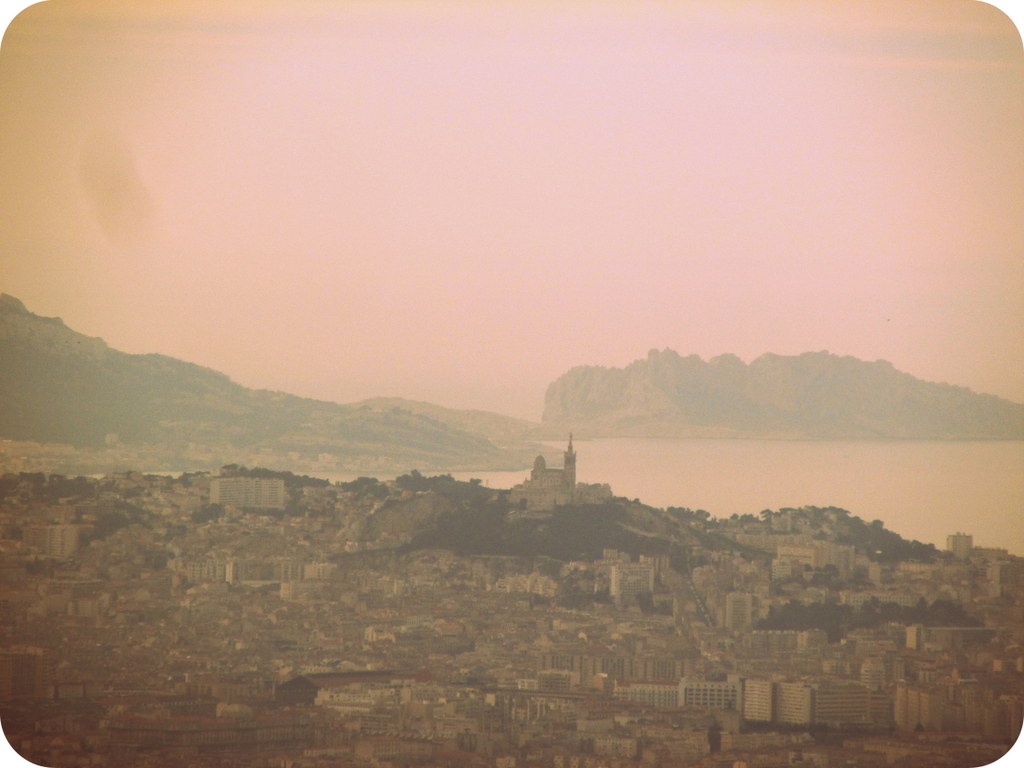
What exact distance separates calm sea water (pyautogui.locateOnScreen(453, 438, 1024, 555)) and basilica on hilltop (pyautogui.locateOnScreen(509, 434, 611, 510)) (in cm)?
3

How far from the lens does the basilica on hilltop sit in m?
11.1

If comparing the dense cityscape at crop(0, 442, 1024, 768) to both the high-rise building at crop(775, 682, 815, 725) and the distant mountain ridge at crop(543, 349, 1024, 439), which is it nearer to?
the high-rise building at crop(775, 682, 815, 725)

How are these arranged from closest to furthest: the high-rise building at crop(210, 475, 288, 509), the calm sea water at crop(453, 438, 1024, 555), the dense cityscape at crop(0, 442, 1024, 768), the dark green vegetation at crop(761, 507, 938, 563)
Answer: the dense cityscape at crop(0, 442, 1024, 768)
the calm sea water at crop(453, 438, 1024, 555)
the dark green vegetation at crop(761, 507, 938, 563)
the high-rise building at crop(210, 475, 288, 509)

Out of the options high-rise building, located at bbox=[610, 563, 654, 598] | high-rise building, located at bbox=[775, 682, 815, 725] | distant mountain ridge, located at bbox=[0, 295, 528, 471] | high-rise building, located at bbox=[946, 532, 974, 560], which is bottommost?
high-rise building, located at bbox=[775, 682, 815, 725]

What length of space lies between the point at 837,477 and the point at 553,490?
1.32 metres

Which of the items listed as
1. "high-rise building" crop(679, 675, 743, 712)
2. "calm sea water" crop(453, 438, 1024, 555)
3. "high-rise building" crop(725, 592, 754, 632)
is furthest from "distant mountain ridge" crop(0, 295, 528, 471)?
"high-rise building" crop(679, 675, 743, 712)

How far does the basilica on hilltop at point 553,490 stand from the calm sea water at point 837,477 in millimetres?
35

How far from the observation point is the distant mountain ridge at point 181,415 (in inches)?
433

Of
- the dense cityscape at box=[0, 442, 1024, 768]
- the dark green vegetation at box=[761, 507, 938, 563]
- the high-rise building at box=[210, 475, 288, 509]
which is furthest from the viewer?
the high-rise building at box=[210, 475, 288, 509]

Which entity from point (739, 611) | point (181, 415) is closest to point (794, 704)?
point (739, 611)

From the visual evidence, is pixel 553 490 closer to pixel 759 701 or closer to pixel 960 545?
pixel 759 701

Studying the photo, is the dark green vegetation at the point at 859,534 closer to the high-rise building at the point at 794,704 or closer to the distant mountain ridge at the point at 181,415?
the high-rise building at the point at 794,704

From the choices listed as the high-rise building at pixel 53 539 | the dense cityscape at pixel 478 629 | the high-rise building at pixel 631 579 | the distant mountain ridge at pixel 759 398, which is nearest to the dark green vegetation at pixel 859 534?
the dense cityscape at pixel 478 629

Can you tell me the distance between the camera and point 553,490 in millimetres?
11117
